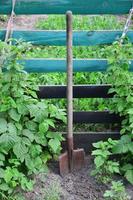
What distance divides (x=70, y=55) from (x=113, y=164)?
88cm

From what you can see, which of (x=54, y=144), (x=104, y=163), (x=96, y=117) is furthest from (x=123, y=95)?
(x=54, y=144)

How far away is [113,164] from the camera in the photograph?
4227 millimetres

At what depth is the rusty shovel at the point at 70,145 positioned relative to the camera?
4.20 metres

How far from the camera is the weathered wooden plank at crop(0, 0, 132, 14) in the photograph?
4.45 meters

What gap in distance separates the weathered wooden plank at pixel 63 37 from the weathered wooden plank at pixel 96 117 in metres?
0.57

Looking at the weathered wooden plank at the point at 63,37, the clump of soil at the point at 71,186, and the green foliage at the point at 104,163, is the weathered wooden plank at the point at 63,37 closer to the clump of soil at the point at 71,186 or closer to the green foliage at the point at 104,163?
the green foliage at the point at 104,163

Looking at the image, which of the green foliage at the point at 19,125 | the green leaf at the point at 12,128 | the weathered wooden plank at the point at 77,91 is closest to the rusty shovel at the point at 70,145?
the green foliage at the point at 19,125

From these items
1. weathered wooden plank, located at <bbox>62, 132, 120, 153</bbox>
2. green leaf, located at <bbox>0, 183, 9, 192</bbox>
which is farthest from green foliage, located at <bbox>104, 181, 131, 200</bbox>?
green leaf, located at <bbox>0, 183, 9, 192</bbox>

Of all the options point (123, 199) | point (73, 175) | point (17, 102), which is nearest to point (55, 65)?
point (17, 102)

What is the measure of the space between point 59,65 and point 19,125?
69 cm

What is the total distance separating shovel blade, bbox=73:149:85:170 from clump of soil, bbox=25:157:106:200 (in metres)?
0.04

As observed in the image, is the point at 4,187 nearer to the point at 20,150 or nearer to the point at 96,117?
the point at 20,150

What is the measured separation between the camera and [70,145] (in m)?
4.42

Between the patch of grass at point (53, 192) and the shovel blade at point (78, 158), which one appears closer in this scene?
the patch of grass at point (53, 192)
